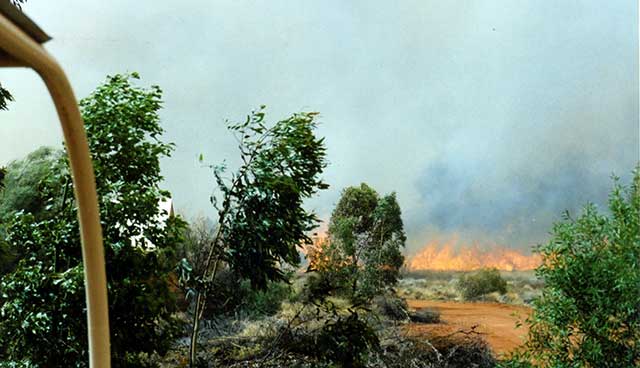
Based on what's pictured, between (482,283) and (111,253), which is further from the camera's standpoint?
(111,253)

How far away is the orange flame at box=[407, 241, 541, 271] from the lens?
3012 mm

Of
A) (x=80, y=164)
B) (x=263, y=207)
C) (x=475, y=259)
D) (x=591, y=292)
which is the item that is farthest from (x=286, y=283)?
(x=80, y=164)

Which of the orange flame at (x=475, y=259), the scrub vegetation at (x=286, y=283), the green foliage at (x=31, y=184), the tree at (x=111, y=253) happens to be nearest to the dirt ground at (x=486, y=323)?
the scrub vegetation at (x=286, y=283)

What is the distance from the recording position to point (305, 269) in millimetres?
3088

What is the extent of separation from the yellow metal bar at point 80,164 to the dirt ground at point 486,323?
6.78 ft

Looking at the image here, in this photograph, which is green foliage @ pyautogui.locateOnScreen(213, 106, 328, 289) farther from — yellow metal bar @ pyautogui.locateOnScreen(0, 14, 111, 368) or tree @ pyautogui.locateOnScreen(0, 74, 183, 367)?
yellow metal bar @ pyautogui.locateOnScreen(0, 14, 111, 368)

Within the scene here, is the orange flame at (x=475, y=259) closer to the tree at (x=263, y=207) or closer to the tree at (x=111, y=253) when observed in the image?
the tree at (x=263, y=207)

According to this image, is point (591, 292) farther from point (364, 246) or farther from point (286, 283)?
point (286, 283)

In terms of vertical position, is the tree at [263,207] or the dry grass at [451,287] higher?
the tree at [263,207]

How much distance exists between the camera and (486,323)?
3025mm

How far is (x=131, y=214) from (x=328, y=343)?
106 centimetres

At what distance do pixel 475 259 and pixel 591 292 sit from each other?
1.74 ft

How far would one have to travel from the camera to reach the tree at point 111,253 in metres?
3.08

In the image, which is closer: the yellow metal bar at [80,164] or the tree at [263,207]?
the yellow metal bar at [80,164]
